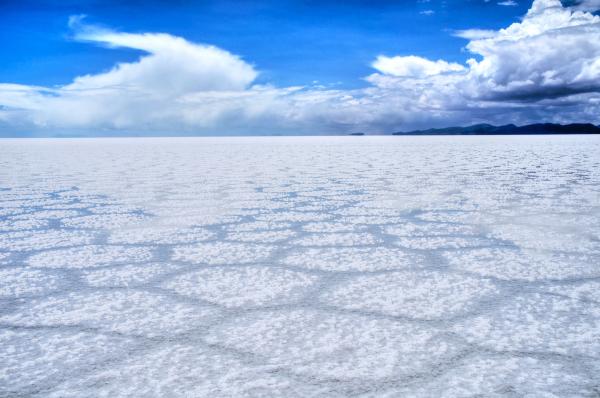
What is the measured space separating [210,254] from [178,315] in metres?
0.58

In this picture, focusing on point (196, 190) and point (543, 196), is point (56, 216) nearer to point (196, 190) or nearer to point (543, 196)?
point (196, 190)

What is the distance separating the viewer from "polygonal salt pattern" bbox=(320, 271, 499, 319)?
1.12m

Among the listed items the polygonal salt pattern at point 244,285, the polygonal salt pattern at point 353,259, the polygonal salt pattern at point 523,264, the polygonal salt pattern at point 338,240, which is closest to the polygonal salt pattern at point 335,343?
the polygonal salt pattern at point 244,285

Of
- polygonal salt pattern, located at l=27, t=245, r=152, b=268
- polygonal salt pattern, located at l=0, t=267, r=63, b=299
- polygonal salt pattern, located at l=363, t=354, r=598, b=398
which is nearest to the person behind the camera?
polygonal salt pattern, located at l=363, t=354, r=598, b=398

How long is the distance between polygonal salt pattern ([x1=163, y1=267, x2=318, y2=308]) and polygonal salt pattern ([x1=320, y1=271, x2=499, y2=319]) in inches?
4.4

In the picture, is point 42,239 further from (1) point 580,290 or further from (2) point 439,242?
(1) point 580,290

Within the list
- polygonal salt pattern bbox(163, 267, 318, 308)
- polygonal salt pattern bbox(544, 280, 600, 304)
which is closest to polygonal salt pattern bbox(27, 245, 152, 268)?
polygonal salt pattern bbox(163, 267, 318, 308)

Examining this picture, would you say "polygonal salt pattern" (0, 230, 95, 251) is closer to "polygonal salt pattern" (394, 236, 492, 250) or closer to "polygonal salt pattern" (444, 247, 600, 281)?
"polygonal salt pattern" (394, 236, 492, 250)

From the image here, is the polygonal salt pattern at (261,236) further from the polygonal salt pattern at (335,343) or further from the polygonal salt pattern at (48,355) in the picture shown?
the polygonal salt pattern at (48,355)

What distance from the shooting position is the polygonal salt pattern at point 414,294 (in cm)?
112

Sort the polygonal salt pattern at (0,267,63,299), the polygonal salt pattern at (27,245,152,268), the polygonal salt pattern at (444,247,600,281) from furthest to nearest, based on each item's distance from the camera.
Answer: the polygonal salt pattern at (27,245,152,268) < the polygonal salt pattern at (444,247,600,281) < the polygonal salt pattern at (0,267,63,299)

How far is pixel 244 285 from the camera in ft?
4.30

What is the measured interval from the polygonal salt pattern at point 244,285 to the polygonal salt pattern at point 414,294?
0.11 m

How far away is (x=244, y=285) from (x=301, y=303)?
21 cm
